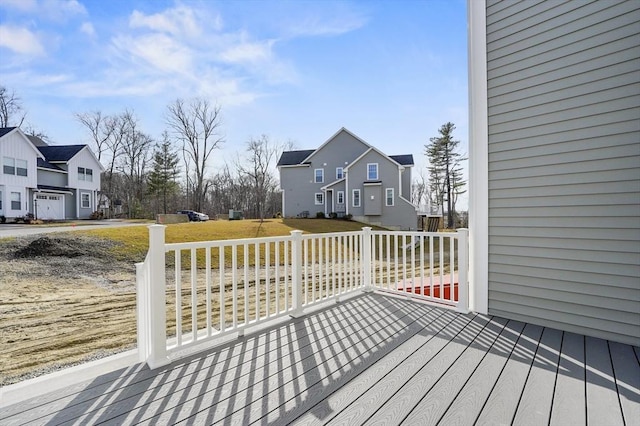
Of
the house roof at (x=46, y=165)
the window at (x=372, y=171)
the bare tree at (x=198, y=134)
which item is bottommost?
the window at (x=372, y=171)

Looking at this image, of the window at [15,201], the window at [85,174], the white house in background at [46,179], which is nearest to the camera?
the white house in background at [46,179]

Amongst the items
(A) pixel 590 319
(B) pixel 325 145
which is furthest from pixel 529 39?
(B) pixel 325 145

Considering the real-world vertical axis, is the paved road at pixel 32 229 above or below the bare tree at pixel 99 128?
below

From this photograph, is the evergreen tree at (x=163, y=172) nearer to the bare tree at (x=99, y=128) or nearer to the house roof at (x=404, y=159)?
the bare tree at (x=99, y=128)

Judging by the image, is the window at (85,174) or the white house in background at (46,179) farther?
the window at (85,174)

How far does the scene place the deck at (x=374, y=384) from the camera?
163 centimetres

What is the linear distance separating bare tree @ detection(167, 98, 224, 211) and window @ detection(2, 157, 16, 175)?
1075 centimetres

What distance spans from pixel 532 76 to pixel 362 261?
2.84 meters

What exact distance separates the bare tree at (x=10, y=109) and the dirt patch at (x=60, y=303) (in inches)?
746

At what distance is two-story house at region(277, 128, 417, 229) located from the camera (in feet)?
62.7

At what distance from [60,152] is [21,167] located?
3891mm

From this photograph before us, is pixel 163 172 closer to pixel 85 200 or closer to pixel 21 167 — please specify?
pixel 85 200

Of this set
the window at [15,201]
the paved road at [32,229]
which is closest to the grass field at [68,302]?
the paved road at [32,229]

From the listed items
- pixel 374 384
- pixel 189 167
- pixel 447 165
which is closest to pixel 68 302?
pixel 374 384
